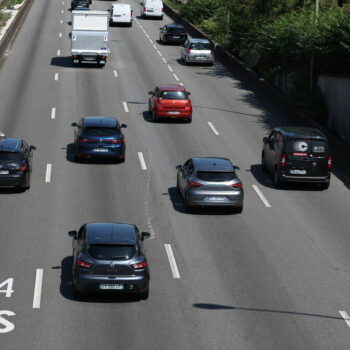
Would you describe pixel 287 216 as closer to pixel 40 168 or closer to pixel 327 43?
pixel 40 168

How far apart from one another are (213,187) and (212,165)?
0.82 m

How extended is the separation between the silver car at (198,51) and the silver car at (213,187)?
31.9 m

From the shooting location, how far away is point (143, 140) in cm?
3938

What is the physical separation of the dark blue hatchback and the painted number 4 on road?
43.7ft

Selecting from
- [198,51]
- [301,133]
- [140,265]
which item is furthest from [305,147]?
[198,51]

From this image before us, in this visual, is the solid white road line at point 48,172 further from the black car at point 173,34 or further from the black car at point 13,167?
the black car at point 173,34

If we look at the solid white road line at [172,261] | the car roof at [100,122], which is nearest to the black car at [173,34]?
the car roof at [100,122]

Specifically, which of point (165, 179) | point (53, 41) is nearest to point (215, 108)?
point (165, 179)

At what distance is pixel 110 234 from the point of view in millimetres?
20766

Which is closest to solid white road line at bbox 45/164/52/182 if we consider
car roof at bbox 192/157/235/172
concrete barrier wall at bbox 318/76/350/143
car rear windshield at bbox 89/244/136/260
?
car roof at bbox 192/157/235/172

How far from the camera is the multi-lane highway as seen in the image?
739 inches

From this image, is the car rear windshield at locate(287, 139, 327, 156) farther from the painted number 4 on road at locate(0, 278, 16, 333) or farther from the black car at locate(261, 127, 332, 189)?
the painted number 4 on road at locate(0, 278, 16, 333)

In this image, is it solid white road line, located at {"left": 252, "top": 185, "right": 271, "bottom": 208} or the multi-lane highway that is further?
solid white road line, located at {"left": 252, "top": 185, "right": 271, "bottom": 208}

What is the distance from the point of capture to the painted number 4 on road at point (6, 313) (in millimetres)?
18531
